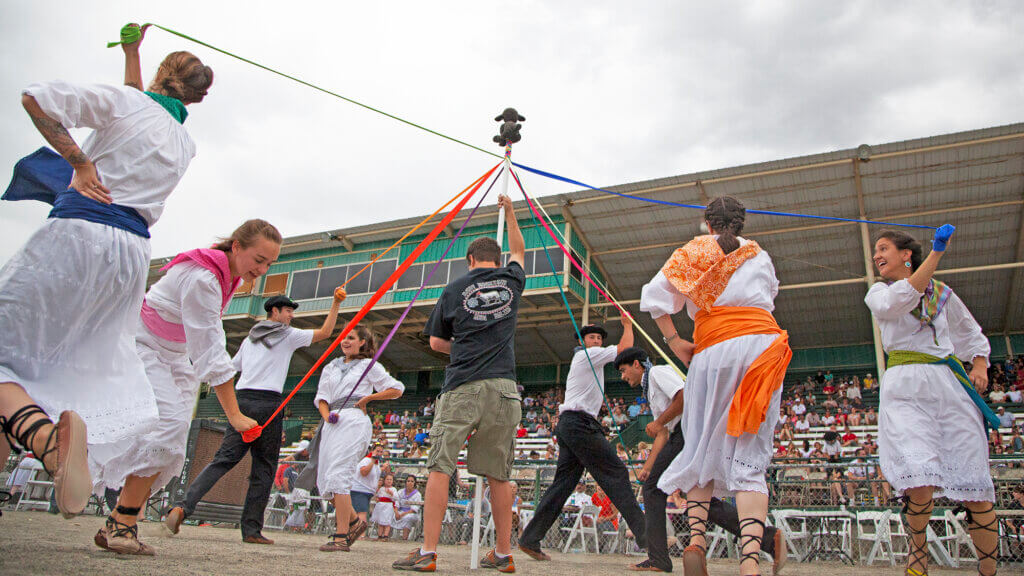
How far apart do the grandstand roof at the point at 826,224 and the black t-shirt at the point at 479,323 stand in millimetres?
14665

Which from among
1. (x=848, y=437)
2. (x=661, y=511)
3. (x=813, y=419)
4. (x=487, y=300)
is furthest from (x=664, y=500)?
(x=813, y=419)

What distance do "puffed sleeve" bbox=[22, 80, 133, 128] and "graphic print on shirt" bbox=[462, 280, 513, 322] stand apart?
6.02 feet

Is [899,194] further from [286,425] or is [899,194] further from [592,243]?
[286,425]

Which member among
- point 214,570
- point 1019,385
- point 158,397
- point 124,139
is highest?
point 1019,385

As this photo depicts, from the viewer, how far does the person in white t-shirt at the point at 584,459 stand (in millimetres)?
4598

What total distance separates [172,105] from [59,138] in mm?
627

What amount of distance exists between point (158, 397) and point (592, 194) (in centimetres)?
1640

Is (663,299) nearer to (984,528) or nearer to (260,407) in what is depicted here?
(984,528)

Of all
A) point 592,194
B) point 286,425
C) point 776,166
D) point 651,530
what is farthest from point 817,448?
point 286,425

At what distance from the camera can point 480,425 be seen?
10.9 ft

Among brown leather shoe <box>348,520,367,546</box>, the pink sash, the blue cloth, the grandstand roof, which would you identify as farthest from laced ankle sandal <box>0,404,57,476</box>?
the grandstand roof

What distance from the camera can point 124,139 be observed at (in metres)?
2.29

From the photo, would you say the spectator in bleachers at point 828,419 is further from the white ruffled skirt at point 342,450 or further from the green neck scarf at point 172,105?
the green neck scarf at point 172,105

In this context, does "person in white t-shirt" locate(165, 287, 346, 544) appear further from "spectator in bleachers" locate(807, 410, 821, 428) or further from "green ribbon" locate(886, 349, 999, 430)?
"spectator in bleachers" locate(807, 410, 821, 428)
